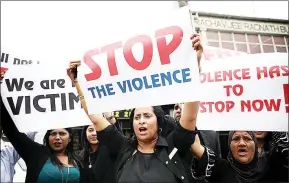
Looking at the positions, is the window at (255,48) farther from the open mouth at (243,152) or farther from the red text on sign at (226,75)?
the open mouth at (243,152)

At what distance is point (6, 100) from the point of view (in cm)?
338

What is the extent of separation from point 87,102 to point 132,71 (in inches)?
18.5

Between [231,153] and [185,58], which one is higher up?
[185,58]

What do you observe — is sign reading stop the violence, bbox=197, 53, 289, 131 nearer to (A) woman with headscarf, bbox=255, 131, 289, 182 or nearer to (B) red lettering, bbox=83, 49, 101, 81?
(A) woman with headscarf, bbox=255, 131, 289, 182

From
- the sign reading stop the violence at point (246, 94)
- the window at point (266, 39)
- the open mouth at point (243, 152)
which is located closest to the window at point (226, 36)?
the window at point (266, 39)

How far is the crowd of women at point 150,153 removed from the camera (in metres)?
2.62

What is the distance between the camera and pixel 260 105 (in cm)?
334

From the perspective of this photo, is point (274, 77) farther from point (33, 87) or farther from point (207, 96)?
point (33, 87)

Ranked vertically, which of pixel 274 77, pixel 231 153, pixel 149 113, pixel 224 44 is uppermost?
pixel 224 44

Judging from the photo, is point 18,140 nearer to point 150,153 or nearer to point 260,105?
point 150,153

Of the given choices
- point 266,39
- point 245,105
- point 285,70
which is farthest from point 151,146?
point 266,39

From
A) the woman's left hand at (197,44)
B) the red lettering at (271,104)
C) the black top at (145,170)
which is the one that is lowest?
the black top at (145,170)

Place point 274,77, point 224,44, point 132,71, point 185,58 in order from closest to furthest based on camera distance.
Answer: point 185,58 → point 132,71 → point 274,77 → point 224,44

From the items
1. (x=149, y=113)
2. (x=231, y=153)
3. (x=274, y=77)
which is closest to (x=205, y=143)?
(x=231, y=153)
